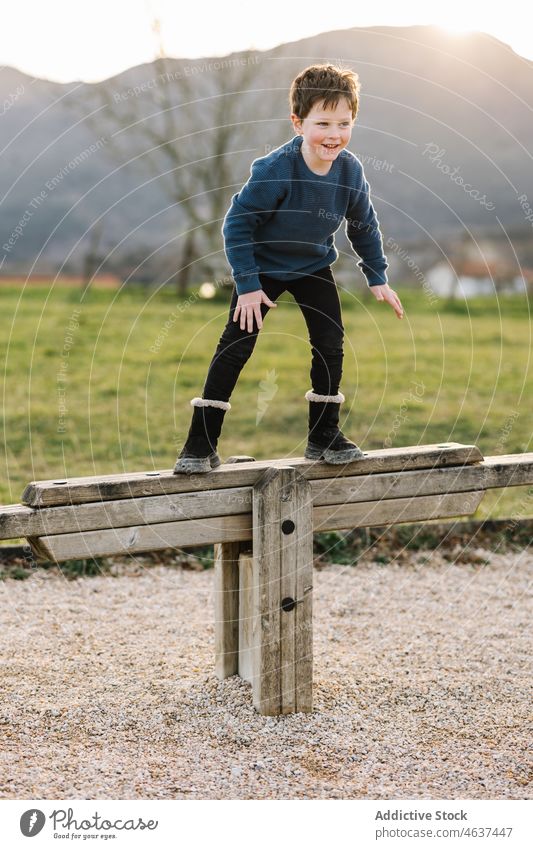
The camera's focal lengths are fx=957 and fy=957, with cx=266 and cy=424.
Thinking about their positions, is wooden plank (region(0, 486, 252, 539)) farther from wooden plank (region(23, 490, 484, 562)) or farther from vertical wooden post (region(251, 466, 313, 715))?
vertical wooden post (region(251, 466, 313, 715))

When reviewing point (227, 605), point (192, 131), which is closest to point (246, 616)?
point (227, 605)

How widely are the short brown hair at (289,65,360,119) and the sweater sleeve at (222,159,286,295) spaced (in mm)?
301

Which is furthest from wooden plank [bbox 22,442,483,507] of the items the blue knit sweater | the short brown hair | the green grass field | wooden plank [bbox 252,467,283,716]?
the green grass field

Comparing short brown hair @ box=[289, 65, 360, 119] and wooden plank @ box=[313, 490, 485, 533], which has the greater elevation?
short brown hair @ box=[289, 65, 360, 119]

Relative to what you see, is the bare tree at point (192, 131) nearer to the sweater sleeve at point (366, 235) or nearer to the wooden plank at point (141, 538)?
the sweater sleeve at point (366, 235)

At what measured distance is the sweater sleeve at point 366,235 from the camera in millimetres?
4211

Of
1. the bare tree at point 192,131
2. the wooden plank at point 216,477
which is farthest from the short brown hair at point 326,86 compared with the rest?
the bare tree at point 192,131

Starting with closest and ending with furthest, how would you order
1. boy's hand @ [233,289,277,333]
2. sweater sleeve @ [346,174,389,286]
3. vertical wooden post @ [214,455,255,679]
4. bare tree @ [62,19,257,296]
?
boy's hand @ [233,289,277,333] → sweater sleeve @ [346,174,389,286] → vertical wooden post @ [214,455,255,679] → bare tree @ [62,19,257,296]

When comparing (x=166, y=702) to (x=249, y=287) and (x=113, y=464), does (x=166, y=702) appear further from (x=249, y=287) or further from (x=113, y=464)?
(x=113, y=464)

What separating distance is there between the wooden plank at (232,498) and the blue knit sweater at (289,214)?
0.91m

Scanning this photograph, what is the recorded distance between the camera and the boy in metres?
3.90

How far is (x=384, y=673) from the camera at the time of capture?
497 centimetres

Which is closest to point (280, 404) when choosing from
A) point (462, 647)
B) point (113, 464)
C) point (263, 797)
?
point (113, 464)

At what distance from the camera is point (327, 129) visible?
388 centimetres
